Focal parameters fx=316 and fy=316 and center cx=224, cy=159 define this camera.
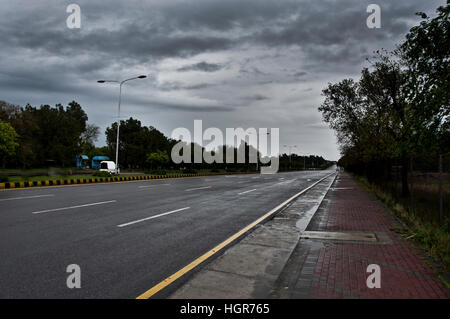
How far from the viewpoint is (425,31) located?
9.12 meters

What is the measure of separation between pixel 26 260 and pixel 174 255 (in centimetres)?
240

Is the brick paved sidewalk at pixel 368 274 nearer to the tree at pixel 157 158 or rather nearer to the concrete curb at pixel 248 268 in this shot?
the concrete curb at pixel 248 268

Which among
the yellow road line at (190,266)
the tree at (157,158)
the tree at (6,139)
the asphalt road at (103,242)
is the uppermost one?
the tree at (6,139)

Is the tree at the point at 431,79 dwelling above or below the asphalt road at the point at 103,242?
above

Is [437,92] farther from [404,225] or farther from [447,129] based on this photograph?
[404,225]

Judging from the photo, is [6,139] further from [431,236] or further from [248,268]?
[431,236]

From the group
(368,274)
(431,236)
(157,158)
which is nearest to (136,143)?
(157,158)

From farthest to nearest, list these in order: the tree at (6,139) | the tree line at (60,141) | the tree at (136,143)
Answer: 1. the tree at (136,143)
2. the tree line at (60,141)
3. the tree at (6,139)

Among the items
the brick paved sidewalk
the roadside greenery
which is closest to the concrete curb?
the brick paved sidewalk

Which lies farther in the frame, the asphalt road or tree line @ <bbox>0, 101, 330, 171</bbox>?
tree line @ <bbox>0, 101, 330, 171</bbox>

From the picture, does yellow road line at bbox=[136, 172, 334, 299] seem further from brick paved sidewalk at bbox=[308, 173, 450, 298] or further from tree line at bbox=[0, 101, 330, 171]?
tree line at bbox=[0, 101, 330, 171]

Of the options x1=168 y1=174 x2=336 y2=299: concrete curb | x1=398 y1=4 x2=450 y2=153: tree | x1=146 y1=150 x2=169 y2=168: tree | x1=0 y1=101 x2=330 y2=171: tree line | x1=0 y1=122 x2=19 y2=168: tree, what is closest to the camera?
x1=168 y1=174 x2=336 y2=299: concrete curb

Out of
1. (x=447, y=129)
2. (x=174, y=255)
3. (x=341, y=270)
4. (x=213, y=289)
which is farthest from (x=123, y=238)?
(x=447, y=129)

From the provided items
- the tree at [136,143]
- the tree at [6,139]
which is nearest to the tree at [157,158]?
the tree at [136,143]
